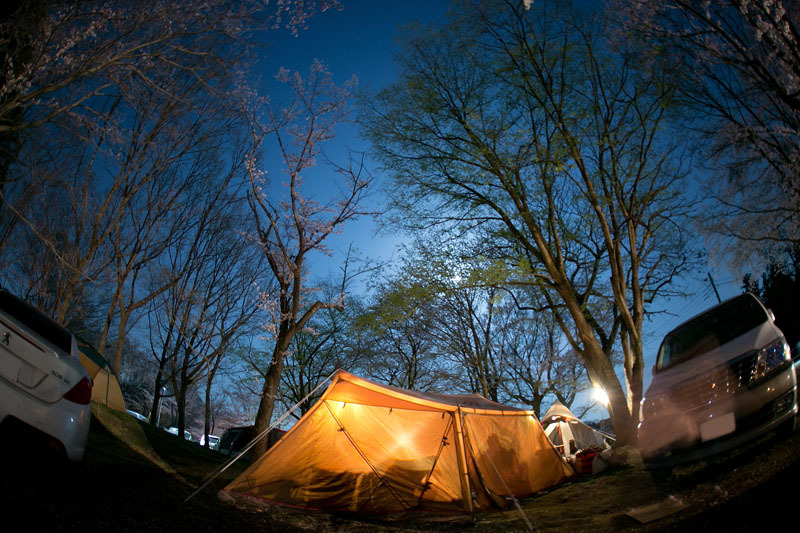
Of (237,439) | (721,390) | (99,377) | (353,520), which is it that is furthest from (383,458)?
(237,439)

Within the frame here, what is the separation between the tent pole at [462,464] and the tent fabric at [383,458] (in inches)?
0.5

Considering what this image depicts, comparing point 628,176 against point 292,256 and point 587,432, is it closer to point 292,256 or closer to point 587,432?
point 292,256

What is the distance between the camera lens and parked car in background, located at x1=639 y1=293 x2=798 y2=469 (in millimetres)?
3816

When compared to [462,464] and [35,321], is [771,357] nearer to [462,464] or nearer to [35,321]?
[462,464]

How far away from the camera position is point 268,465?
5742mm

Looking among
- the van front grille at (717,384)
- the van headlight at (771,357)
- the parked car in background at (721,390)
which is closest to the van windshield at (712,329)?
the parked car in background at (721,390)

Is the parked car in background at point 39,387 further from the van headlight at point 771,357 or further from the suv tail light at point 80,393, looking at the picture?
the van headlight at point 771,357

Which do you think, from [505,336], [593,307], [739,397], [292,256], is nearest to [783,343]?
[739,397]

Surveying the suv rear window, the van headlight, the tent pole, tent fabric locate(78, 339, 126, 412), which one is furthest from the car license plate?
tent fabric locate(78, 339, 126, 412)

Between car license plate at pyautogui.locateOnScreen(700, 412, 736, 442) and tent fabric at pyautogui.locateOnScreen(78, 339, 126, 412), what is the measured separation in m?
13.2

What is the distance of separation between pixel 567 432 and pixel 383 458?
35.3 feet

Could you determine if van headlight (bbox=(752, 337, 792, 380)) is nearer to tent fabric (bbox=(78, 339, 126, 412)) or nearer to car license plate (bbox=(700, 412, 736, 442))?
car license plate (bbox=(700, 412, 736, 442))

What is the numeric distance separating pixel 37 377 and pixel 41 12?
17.2ft

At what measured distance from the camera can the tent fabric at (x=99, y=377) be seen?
1045 centimetres
